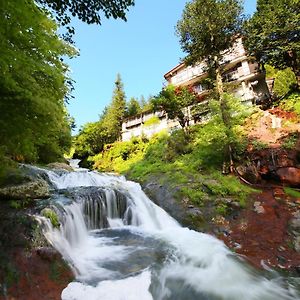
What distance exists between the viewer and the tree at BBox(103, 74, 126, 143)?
34.9 meters

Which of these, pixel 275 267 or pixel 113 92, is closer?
pixel 275 267

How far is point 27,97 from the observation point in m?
5.12

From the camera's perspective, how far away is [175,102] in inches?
772

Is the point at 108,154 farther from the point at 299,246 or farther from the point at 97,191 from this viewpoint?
the point at 299,246

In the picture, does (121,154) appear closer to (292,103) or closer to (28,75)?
(292,103)

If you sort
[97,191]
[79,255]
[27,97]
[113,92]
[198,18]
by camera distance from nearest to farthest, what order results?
[27,97] < [79,255] < [97,191] < [198,18] < [113,92]

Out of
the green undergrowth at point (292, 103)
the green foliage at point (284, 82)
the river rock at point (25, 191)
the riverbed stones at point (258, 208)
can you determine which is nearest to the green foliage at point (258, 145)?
the green undergrowth at point (292, 103)

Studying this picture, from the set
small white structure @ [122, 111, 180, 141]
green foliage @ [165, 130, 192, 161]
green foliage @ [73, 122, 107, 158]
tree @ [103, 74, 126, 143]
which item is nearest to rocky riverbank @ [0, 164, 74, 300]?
green foliage @ [165, 130, 192, 161]

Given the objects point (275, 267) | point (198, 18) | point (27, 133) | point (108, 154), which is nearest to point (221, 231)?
point (275, 267)

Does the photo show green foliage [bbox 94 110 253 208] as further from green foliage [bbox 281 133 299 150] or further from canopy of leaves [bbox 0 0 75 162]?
canopy of leaves [bbox 0 0 75 162]

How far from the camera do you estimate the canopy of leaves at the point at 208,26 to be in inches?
626

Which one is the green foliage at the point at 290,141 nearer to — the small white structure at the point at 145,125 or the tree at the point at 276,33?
the tree at the point at 276,33

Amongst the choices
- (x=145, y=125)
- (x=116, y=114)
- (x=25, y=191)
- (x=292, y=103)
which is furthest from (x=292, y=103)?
(x=116, y=114)

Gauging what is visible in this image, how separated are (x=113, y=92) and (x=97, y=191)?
116ft
